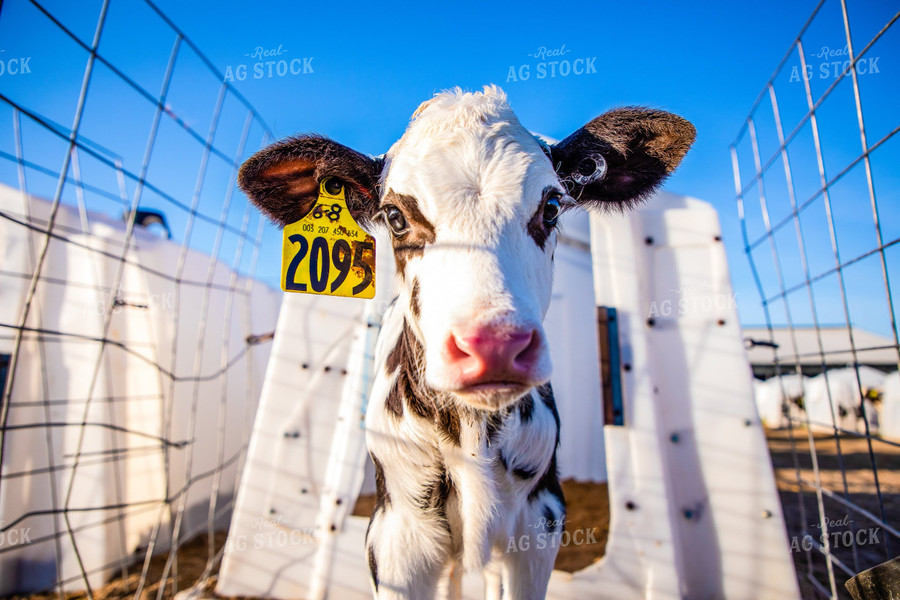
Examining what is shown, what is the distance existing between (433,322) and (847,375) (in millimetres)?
16775

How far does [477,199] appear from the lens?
1.48 metres

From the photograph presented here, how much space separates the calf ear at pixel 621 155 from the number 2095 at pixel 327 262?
997 millimetres

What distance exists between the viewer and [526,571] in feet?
5.93

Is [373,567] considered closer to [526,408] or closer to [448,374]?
[526,408]

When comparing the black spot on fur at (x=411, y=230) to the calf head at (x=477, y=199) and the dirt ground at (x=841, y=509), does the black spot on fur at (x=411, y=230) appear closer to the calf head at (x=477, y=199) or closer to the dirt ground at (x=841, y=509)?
the calf head at (x=477, y=199)

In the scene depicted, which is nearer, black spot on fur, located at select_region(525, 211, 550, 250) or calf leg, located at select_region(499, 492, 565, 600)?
black spot on fur, located at select_region(525, 211, 550, 250)

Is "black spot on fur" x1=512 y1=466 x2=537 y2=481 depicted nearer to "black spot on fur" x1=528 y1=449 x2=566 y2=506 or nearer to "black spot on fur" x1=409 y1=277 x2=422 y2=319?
"black spot on fur" x1=528 y1=449 x2=566 y2=506

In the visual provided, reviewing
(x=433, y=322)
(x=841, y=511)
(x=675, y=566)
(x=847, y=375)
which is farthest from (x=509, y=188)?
(x=847, y=375)

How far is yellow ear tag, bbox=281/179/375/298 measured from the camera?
1951mm

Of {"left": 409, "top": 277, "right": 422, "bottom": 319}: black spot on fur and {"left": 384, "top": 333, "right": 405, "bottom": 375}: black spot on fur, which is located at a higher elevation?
{"left": 409, "top": 277, "right": 422, "bottom": 319}: black spot on fur

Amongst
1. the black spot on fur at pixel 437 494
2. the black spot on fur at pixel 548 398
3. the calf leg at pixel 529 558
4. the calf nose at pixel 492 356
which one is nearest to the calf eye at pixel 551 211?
the calf nose at pixel 492 356

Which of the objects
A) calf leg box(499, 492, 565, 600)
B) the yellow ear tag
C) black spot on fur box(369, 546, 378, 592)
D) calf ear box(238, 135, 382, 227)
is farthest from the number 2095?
calf leg box(499, 492, 565, 600)

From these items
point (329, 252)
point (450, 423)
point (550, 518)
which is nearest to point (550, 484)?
point (550, 518)

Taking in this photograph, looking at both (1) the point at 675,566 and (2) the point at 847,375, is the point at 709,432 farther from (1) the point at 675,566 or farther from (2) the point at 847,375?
(2) the point at 847,375
